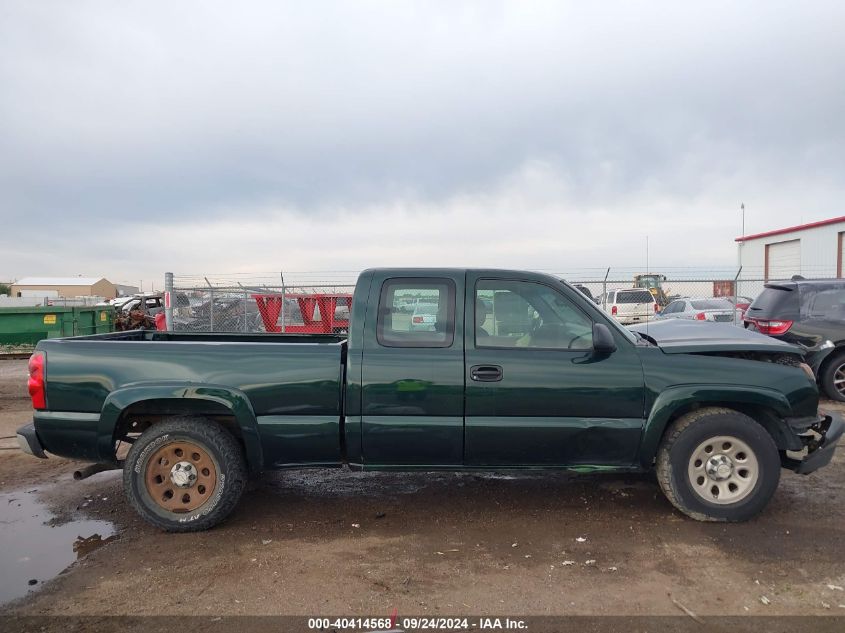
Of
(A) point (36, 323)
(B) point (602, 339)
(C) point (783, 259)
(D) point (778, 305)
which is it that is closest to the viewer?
(B) point (602, 339)

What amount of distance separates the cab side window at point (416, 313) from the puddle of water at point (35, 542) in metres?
2.43

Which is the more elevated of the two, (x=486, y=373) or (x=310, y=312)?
(x=310, y=312)

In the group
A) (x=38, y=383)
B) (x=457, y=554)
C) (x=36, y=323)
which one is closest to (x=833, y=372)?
(x=457, y=554)

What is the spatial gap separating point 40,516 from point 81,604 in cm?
166

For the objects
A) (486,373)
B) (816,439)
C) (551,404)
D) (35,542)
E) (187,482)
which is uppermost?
(486,373)

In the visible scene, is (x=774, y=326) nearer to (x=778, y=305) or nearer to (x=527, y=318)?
(x=778, y=305)

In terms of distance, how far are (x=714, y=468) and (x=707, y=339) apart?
96cm

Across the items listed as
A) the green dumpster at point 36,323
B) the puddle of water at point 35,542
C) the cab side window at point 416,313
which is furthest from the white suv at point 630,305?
the puddle of water at point 35,542

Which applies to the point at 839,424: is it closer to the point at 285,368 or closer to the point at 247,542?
the point at 285,368

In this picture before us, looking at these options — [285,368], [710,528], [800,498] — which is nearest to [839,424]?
[800,498]

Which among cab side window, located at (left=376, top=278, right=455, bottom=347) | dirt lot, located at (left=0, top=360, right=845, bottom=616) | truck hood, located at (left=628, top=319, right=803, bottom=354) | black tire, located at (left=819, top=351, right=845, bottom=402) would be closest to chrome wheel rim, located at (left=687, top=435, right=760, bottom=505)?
dirt lot, located at (left=0, top=360, right=845, bottom=616)

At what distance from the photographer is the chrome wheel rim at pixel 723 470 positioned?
4.05m

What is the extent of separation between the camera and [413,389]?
13.2 feet

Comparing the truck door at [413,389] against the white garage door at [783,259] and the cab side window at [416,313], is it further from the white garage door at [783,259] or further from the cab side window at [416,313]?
the white garage door at [783,259]
